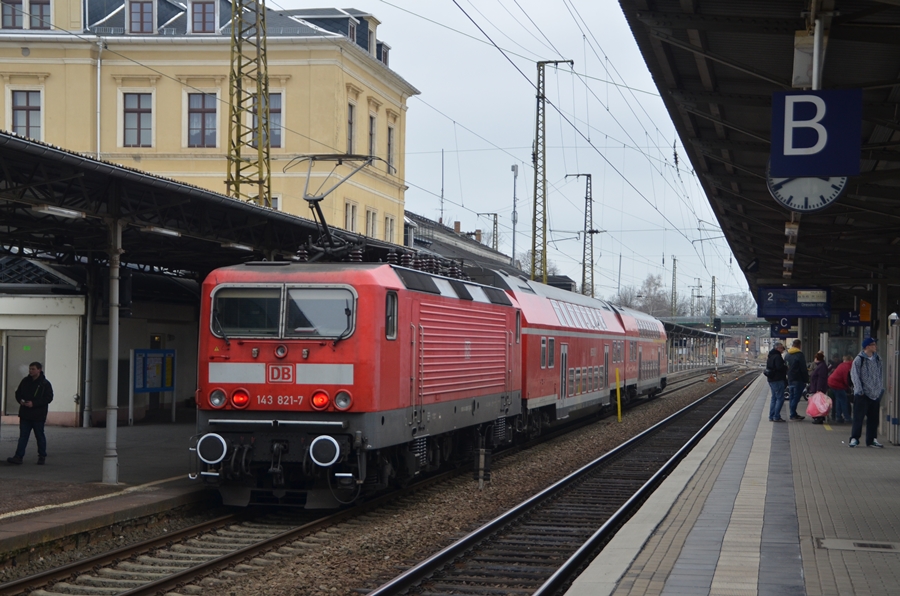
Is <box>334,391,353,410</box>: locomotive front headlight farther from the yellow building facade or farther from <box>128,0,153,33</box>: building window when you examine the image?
<box>128,0,153,33</box>: building window

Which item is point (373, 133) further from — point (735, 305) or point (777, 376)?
point (735, 305)

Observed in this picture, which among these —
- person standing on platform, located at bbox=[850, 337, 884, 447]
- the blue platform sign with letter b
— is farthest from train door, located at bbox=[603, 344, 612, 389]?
the blue platform sign with letter b

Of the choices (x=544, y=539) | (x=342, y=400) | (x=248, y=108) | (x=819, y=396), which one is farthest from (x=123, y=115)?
(x=544, y=539)

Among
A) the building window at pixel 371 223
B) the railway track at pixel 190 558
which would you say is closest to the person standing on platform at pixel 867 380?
the railway track at pixel 190 558

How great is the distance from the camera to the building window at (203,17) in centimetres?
4103

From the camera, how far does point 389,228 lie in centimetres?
4616

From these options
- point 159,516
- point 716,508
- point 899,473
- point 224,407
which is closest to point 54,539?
point 159,516

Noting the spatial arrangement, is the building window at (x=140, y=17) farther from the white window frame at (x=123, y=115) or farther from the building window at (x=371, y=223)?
the building window at (x=371, y=223)

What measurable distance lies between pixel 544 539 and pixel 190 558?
3.64m

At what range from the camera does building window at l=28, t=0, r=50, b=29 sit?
40312mm

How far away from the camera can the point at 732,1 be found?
9.07m

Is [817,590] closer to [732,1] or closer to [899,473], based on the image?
[732,1]

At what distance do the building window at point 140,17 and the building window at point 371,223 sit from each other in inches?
445

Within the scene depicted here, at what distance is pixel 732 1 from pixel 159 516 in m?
7.98
